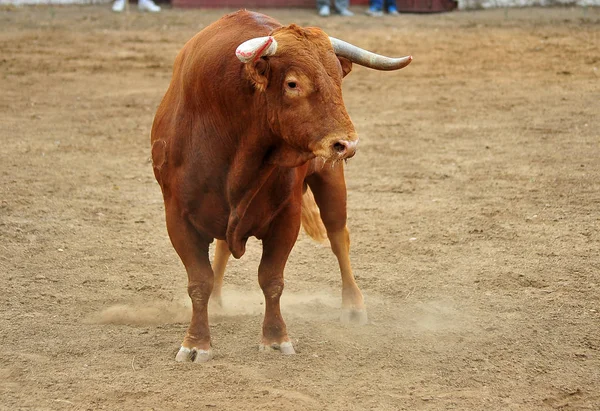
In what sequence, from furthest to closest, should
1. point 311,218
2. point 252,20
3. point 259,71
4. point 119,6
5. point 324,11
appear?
1. point 119,6
2. point 324,11
3. point 311,218
4. point 252,20
5. point 259,71

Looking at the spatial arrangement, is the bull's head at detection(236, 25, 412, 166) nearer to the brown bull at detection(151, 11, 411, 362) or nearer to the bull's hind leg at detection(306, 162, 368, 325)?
the brown bull at detection(151, 11, 411, 362)

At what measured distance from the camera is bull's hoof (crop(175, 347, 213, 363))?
4.65 metres

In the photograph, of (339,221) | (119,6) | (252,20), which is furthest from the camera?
(119,6)

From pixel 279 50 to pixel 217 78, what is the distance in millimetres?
405

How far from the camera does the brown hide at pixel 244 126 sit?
3.97 metres

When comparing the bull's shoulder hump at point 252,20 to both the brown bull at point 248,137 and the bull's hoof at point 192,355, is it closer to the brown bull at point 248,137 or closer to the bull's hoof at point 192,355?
the brown bull at point 248,137

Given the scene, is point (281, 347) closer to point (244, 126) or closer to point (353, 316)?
point (353, 316)

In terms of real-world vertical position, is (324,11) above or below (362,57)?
below

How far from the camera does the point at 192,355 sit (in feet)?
15.3

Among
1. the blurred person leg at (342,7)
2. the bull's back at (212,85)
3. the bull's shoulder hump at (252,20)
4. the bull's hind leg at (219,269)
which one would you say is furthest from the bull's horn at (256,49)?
the blurred person leg at (342,7)

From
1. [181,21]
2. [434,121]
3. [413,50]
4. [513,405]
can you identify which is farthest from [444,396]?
[181,21]

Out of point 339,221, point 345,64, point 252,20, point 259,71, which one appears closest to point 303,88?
point 259,71

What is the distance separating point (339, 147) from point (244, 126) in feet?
1.92

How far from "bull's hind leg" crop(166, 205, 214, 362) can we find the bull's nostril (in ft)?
3.29
